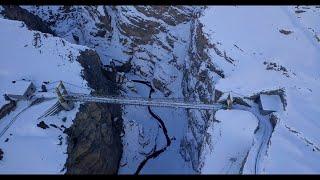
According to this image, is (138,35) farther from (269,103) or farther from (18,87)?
(269,103)

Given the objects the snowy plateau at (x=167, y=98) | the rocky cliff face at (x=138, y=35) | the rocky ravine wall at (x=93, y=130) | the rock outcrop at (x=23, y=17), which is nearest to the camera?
the snowy plateau at (x=167, y=98)

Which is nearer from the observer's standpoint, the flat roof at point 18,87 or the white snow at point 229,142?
the white snow at point 229,142

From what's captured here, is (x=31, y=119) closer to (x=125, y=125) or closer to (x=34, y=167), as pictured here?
(x=34, y=167)

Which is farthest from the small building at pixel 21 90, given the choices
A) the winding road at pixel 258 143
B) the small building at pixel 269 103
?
the small building at pixel 269 103

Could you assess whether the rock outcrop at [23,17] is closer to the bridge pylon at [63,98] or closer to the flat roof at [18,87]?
the flat roof at [18,87]

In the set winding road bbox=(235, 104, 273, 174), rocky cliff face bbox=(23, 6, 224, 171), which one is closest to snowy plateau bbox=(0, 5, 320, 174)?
winding road bbox=(235, 104, 273, 174)

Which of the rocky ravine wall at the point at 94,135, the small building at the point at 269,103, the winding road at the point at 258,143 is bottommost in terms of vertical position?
the rocky ravine wall at the point at 94,135

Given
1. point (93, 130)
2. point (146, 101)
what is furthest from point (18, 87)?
point (146, 101)

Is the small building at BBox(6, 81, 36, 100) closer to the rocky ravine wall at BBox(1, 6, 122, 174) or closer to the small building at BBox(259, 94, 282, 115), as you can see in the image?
the rocky ravine wall at BBox(1, 6, 122, 174)
